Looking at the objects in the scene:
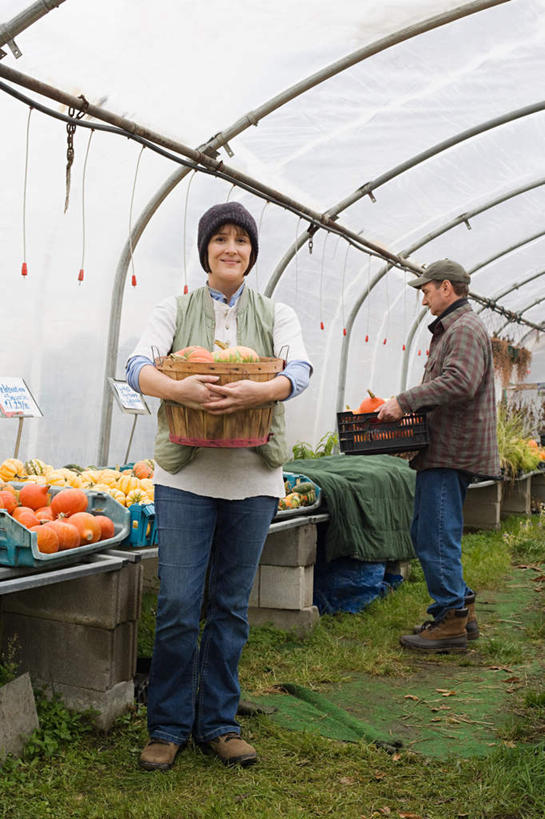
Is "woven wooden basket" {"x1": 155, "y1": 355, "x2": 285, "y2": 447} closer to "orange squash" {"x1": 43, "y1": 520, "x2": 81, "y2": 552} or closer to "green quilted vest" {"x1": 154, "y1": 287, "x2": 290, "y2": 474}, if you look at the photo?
"green quilted vest" {"x1": 154, "y1": 287, "x2": 290, "y2": 474}

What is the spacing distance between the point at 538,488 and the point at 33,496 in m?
8.32

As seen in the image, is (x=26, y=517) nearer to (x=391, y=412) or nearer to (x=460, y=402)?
(x=391, y=412)

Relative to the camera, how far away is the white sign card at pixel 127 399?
200 inches

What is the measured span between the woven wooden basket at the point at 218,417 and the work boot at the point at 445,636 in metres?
2.37

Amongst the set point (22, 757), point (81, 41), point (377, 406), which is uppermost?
point (81, 41)

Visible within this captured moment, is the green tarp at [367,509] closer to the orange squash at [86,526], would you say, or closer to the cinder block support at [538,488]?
the orange squash at [86,526]

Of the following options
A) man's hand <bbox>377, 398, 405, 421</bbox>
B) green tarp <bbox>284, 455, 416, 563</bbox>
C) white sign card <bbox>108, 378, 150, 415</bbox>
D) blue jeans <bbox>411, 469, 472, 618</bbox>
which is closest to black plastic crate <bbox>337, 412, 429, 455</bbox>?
man's hand <bbox>377, 398, 405, 421</bbox>

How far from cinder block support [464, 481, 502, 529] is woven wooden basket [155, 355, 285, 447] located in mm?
6445

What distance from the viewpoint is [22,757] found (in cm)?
287

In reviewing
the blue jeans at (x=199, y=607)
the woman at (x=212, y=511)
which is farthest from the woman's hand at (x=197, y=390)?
the blue jeans at (x=199, y=607)

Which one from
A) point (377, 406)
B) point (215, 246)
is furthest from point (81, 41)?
point (377, 406)

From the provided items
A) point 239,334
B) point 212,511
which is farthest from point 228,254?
point 212,511

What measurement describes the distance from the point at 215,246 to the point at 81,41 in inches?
89.3

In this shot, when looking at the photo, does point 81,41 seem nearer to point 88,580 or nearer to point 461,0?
point 461,0
